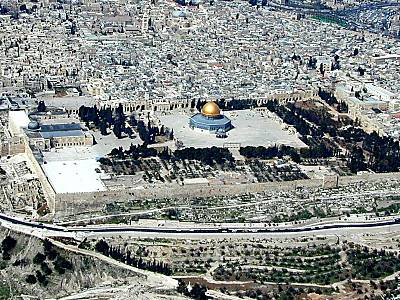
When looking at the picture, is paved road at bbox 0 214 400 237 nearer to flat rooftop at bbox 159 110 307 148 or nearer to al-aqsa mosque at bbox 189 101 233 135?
flat rooftop at bbox 159 110 307 148

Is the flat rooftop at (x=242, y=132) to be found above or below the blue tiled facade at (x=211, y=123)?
below

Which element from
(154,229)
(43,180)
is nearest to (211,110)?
(43,180)

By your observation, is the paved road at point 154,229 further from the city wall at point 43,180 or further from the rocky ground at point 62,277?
the city wall at point 43,180

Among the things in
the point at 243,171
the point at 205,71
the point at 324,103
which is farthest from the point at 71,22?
the point at 243,171

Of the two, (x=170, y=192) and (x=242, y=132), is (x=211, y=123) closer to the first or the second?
(x=242, y=132)

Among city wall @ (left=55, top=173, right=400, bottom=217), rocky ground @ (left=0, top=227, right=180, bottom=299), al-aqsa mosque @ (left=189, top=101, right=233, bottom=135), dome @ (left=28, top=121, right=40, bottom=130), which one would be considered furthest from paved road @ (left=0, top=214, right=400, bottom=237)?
al-aqsa mosque @ (left=189, top=101, right=233, bottom=135)

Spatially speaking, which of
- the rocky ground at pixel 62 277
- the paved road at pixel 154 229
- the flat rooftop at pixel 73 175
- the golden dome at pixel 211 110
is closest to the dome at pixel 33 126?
the flat rooftop at pixel 73 175
